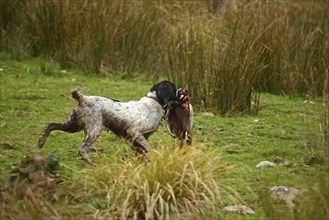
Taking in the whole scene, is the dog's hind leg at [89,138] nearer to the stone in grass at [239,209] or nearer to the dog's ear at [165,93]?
the dog's ear at [165,93]

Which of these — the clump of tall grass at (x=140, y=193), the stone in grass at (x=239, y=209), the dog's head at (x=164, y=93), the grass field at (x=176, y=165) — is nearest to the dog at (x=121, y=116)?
the dog's head at (x=164, y=93)

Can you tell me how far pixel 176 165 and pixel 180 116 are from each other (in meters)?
1.19

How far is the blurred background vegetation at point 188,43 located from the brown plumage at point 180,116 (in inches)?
82.1

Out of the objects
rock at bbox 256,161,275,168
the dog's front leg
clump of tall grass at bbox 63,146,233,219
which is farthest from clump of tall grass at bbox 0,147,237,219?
rock at bbox 256,161,275,168

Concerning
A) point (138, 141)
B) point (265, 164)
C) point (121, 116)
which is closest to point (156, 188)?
point (138, 141)

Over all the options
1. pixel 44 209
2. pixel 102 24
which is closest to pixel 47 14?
pixel 102 24

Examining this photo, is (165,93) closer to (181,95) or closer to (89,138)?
(181,95)

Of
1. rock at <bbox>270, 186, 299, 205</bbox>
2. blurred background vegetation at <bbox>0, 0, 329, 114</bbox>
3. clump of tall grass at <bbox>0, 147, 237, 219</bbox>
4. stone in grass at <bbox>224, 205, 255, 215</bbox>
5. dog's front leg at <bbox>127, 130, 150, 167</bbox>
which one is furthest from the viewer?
blurred background vegetation at <bbox>0, 0, 329, 114</bbox>

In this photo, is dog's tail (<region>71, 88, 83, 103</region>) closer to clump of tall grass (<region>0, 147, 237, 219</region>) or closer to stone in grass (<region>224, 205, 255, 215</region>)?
clump of tall grass (<region>0, 147, 237, 219</region>)

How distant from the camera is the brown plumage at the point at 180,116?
6.37m

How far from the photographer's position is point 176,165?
5.25m

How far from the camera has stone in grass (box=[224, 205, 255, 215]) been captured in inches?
211

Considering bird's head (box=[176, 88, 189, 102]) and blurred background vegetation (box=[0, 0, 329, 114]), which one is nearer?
bird's head (box=[176, 88, 189, 102])

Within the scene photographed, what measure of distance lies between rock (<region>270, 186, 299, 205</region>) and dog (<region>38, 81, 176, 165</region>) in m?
1.12
